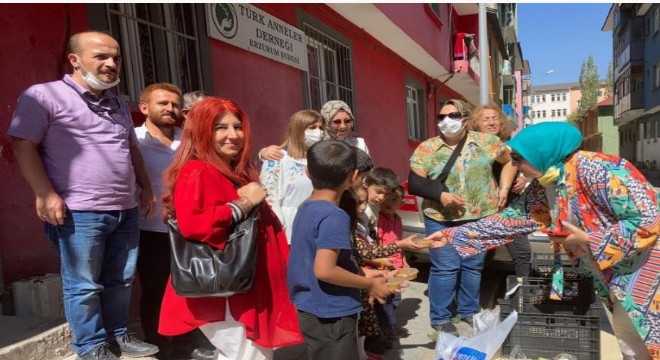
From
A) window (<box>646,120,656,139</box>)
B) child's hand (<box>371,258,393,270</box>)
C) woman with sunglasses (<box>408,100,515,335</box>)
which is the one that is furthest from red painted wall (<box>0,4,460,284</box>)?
window (<box>646,120,656,139</box>)

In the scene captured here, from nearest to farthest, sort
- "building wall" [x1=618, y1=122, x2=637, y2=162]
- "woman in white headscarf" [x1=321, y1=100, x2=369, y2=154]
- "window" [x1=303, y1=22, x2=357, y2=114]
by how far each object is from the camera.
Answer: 1. "woman in white headscarf" [x1=321, y1=100, x2=369, y2=154]
2. "window" [x1=303, y1=22, x2=357, y2=114]
3. "building wall" [x1=618, y1=122, x2=637, y2=162]

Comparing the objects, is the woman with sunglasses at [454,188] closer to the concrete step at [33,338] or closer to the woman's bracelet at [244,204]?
the woman's bracelet at [244,204]

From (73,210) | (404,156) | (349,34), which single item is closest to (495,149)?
Answer: (73,210)

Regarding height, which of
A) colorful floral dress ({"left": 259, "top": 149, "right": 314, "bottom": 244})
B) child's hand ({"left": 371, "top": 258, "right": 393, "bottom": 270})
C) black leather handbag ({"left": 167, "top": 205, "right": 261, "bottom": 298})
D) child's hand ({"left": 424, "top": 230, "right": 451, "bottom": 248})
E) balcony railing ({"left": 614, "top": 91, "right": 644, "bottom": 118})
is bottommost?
child's hand ({"left": 371, "top": 258, "right": 393, "bottom": 270})

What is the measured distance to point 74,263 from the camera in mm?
2164

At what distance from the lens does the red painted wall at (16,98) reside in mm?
2637

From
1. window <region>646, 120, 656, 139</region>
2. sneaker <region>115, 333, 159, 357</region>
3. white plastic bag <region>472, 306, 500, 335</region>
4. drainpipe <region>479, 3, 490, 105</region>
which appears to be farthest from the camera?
window <region>646, 120, 656, 139</region>

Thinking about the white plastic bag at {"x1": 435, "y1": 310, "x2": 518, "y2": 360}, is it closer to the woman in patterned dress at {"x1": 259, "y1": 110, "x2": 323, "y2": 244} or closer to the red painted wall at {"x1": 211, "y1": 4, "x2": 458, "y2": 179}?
the woman in patterned dress at {"x1": 259, "y1": 110, "x2": 323, "y2": 244}

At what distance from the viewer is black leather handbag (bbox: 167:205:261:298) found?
1870 mm

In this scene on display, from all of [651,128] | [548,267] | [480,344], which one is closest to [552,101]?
[651,128]

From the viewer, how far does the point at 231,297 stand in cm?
199

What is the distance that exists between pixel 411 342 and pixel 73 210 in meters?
2.39

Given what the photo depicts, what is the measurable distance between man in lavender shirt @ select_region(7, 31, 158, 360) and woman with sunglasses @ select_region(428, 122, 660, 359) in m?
1.95

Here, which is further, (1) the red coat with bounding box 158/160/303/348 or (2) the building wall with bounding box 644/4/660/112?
(2) the building wall with bounding box 644/4/660/112
